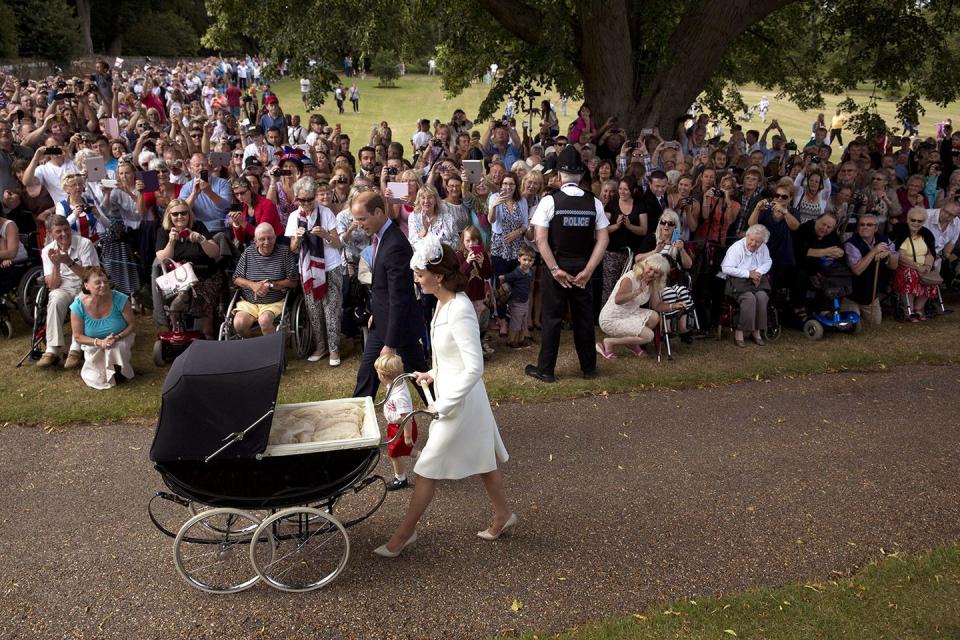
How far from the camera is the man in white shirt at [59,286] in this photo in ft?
25.3

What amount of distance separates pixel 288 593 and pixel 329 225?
14.7ft

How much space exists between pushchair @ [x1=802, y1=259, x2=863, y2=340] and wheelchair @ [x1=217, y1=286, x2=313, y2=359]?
6.14 metres

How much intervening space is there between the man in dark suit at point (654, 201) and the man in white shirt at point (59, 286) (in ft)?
20.9

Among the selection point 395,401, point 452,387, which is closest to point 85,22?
point 395,401

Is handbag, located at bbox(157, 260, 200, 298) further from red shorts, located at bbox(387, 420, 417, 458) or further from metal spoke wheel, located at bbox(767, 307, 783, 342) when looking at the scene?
metal spoke wheel, located at bbox(767, 307, 783, 342)

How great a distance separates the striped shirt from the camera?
7.92 meters

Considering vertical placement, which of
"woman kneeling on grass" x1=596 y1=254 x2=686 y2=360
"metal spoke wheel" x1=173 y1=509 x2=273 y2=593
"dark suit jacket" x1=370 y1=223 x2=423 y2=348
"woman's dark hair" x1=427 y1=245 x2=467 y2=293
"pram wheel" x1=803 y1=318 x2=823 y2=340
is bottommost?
"metal spoke wheel" x1=173 y1=509 x2=273 y2=593

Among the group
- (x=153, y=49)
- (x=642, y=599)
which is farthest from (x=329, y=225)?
(x=153, y=49)

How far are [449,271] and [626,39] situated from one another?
10.9 m

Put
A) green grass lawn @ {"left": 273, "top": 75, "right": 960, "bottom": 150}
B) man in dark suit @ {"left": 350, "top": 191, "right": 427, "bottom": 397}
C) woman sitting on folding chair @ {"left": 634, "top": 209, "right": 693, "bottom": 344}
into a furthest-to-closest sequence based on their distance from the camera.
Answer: green grass lawn @ {"left": 273, "top": 75, "right": 960, "bottom": 150} < woman sitting on folding chair @ {"left": 634, "top": 209, "right": 693, "bottom": 344} < man in dark suit @ {"left": 350, "top": 191, "right": 427, "bottom": 397}

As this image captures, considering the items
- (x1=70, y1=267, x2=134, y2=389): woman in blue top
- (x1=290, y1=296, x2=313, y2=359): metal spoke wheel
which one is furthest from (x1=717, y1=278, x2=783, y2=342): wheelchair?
(x1=70, y1=267, x2=134, y2=389): woman in blue top

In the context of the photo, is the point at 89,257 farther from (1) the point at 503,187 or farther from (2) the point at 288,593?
(2) the point at 288,593

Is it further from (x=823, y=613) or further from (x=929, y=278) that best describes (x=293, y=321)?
(x=929, y=278)

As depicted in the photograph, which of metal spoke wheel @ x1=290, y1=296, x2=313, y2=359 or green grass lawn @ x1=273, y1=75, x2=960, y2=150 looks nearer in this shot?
metal spoke wheel @ x1=290, y1=296, x2=313, y2=359
